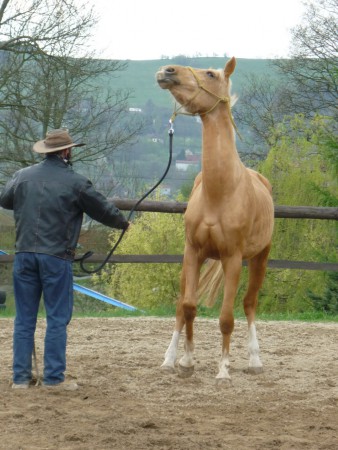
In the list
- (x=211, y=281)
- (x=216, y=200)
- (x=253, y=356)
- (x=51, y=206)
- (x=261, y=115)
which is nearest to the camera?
(x=51, y=206)

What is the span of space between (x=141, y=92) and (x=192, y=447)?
98228mm

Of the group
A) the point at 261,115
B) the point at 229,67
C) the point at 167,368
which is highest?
the point at 229,67

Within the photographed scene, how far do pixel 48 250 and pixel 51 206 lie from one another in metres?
0.30

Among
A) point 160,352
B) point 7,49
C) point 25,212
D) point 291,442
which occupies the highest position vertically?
point 7,49

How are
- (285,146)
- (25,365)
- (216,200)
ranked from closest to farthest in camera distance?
(25,365) → (216,200) → (285,146)

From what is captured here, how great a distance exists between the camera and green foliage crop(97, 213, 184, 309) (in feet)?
86.8

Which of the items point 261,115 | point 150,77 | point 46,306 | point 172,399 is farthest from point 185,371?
point 150,77

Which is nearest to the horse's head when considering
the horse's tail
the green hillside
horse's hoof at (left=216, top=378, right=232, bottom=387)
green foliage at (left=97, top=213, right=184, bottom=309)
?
the horse's tail

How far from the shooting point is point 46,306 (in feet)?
19.1

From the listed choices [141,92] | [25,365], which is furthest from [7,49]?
[141,92]

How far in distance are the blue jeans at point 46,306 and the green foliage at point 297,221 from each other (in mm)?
15121

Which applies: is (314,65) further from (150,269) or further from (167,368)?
(167,368)

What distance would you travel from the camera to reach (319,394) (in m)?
5.96

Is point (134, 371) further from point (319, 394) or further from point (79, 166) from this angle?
point (79, 166)
